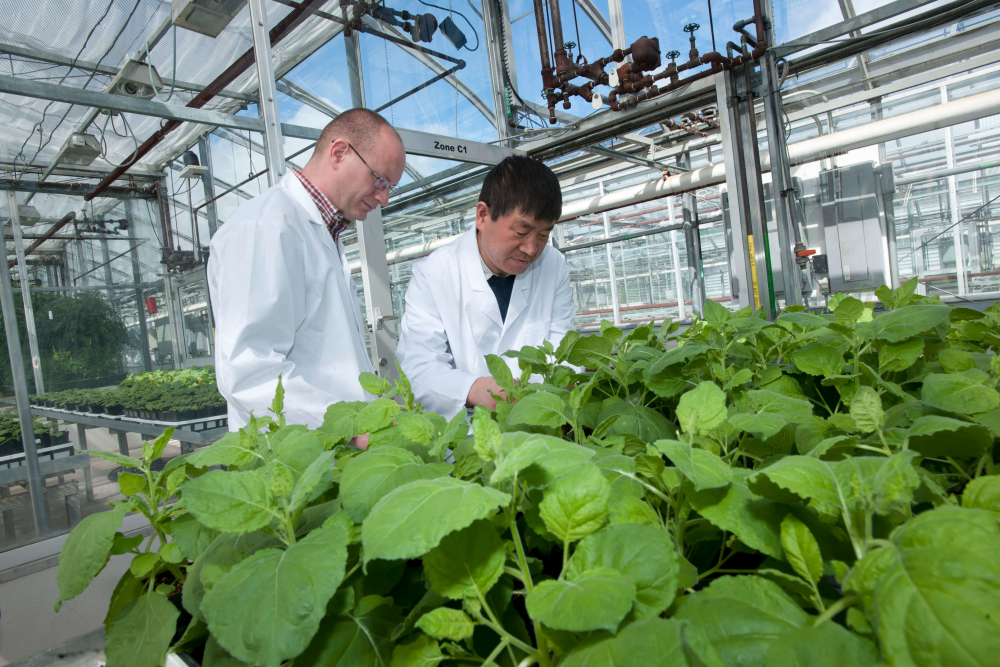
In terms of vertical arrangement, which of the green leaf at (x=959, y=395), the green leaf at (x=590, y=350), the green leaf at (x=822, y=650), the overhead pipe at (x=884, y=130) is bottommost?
the green leaf at (x=822, y=650)

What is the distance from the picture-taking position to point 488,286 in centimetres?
168

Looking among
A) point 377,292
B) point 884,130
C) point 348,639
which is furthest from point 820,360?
point 884,130

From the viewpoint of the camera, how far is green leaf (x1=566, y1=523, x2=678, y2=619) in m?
0.25

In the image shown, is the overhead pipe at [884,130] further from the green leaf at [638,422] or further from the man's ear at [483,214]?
the green leaf at [638,422]

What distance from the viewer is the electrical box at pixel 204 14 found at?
215 centimetres

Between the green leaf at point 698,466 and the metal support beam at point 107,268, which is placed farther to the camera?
the metal support beam at point 107,268

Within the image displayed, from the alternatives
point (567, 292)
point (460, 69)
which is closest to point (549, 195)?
point (567, 292)

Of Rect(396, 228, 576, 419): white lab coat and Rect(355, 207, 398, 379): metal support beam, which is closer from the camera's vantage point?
Rect(396, 228, 576, 419): white lab coat

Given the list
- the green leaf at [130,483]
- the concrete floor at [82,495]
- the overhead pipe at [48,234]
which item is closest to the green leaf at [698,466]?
the green leaf at [130,483]

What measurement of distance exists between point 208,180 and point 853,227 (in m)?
3.60

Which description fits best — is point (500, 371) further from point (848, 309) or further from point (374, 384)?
point (848, 309)

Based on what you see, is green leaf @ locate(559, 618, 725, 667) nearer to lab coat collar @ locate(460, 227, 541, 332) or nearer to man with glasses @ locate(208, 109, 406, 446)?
man with glasses @ locate(208, 109, 406, 446)

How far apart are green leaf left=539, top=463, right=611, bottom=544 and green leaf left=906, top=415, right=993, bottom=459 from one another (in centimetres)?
→ 21

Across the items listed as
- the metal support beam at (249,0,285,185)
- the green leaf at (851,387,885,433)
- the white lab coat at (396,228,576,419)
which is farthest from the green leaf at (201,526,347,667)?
the metal support beam at (249,0,285,185)
